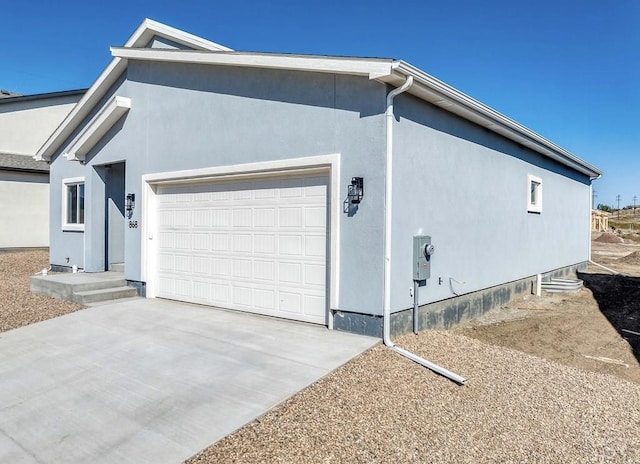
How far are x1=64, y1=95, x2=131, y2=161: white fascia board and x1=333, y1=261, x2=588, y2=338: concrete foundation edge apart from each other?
23.1 ft

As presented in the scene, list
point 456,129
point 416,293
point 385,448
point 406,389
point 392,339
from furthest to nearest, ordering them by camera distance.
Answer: point 456,129
point 416,293
point 392,339
point 406,389
point 385,448

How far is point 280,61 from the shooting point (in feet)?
21.4

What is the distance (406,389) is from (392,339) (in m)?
1.53

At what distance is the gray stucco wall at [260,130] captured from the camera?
19.4ft

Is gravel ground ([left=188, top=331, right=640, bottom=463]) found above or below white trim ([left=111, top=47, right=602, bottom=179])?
below

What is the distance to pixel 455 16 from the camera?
11.4 meters

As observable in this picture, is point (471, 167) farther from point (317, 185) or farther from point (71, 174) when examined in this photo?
point (71, 174)

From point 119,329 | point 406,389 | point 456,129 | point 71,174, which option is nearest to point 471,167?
point 456,129

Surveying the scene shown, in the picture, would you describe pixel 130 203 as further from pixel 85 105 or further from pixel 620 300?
pixel 620 300

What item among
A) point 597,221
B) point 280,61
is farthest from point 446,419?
point 597,221

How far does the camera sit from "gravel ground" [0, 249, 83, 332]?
733cm

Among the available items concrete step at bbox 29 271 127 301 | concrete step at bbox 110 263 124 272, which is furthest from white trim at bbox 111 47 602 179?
concrete step at bbox 110 263 124 272

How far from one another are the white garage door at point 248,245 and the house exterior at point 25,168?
13548mm

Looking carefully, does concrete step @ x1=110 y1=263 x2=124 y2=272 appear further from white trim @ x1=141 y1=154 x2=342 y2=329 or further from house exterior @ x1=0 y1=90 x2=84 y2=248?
house exterior @ x1=0 y1=90 x2=84 y2=248
